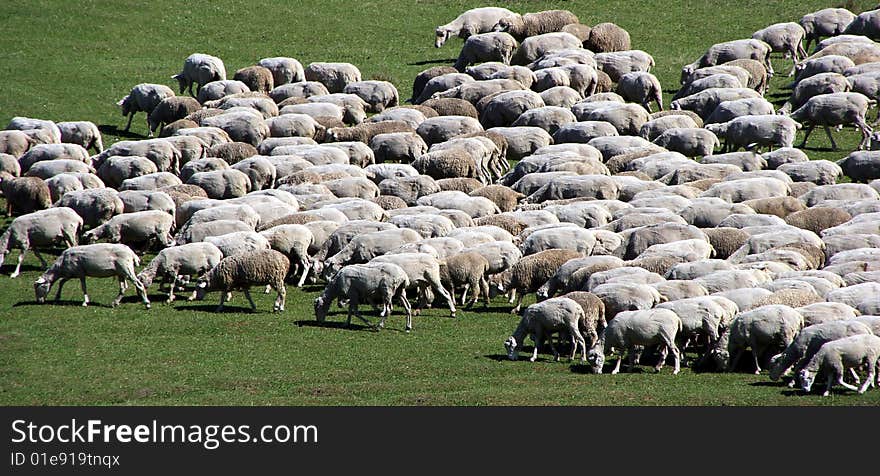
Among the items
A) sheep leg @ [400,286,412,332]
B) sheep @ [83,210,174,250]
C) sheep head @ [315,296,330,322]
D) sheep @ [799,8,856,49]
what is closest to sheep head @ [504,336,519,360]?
sheep leg @ [400,286,412,332]

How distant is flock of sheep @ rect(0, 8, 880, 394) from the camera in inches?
888

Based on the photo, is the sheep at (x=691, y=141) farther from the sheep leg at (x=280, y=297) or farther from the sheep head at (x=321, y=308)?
the sheep head at (x=321, y=308)

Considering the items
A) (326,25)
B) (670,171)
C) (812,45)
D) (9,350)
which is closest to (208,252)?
(9,350)

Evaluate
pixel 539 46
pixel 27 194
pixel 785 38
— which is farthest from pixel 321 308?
pixel 785 38

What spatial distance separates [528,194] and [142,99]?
15615 mm

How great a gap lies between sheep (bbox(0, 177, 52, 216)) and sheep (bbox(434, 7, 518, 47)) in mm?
22272

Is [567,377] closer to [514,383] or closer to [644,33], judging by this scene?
[514,383]

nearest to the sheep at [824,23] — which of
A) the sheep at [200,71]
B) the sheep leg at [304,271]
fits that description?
the sheep at [200,71]

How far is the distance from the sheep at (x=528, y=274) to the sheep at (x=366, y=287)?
2339mm

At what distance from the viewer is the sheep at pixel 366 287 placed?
24.2 m

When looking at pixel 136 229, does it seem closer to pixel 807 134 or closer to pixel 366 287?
pixel 366 287

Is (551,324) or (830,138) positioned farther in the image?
(830,138)

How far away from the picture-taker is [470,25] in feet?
167

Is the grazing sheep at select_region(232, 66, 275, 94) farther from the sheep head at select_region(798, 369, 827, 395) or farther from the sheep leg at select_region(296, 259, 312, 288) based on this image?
the sheep head at select_region(798, 369, 827, 395)
